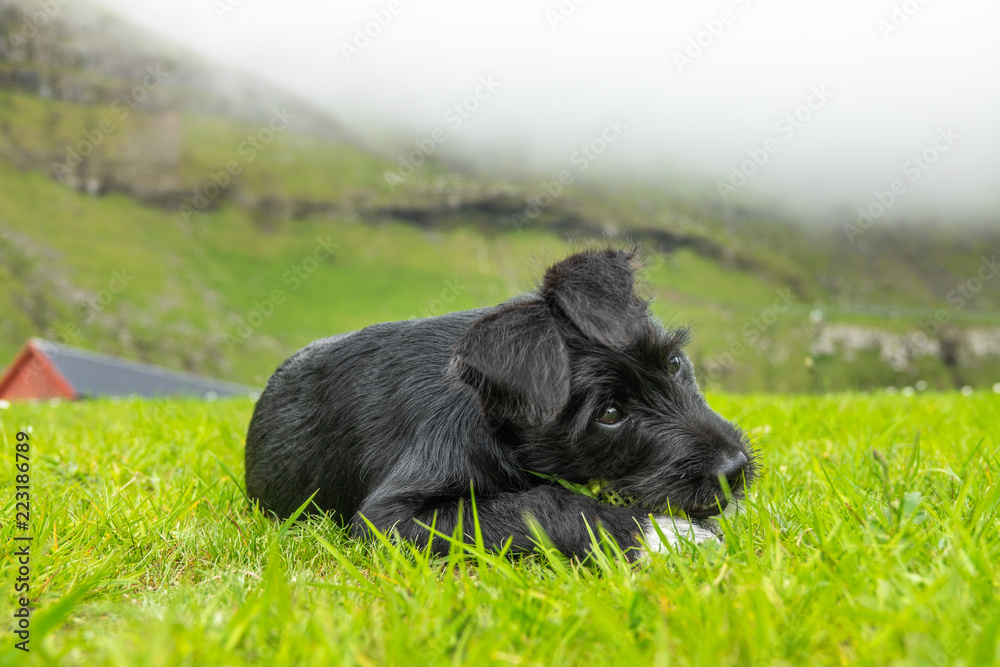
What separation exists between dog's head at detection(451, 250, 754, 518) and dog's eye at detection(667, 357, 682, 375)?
49mm

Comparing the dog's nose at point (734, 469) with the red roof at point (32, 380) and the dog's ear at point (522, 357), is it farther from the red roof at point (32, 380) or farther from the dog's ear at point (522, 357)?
the red roof at point (32, 380)

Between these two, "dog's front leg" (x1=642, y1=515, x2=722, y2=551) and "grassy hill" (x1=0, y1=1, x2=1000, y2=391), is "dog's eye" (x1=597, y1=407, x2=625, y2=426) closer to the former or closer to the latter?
"dog's front leg" (x1=642, y1=515, x2=722, y2=551)

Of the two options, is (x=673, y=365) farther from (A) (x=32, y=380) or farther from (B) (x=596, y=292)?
(A) (x=32, y=380)

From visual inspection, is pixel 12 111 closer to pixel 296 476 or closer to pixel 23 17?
pixel 23 17

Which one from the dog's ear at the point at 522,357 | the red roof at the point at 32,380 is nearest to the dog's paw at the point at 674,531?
the dog's ear at the point at 522,357

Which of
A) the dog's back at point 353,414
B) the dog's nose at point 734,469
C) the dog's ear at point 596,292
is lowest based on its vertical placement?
the dog's back at point 353,414

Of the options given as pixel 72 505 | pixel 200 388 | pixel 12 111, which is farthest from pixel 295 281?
pixel 72 505

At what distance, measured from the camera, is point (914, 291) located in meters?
166

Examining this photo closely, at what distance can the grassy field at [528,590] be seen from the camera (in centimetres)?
179

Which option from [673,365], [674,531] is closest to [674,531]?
[674,531]

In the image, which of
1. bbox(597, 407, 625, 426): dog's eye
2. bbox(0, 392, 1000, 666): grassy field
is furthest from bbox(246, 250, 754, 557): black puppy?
bbox(0, 392, 1000, 666): grassy field

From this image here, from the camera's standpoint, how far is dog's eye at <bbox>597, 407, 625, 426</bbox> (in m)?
3.25

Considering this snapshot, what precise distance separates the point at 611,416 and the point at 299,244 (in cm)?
14077

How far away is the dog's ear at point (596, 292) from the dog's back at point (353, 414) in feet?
2.46
